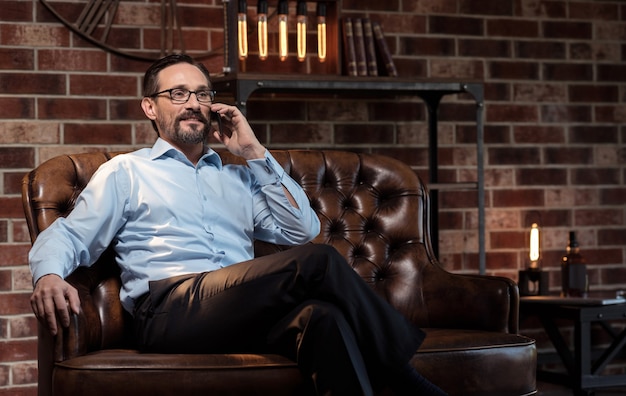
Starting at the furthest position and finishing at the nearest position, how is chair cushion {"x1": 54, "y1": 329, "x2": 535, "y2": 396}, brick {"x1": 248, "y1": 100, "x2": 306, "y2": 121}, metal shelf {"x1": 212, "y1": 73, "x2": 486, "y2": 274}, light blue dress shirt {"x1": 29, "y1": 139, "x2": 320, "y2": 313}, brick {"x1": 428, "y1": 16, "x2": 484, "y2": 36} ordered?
brick {"x1": 428, "y1": 16, "x2": 484, "y2": 36} → brick {"x1": 248, "y1": 100, "x2": 306, "y2": 121} → metal shelf {"x1": 212, "y1": 73, "x2": 486, "y2": 274} → light blue dress shirt {"x1": 29, "y1": 139, "x2": 320, "y2": 313} → chair cushion {"x1": 54, "y1": 329, "x2": 535, "y2": 396}

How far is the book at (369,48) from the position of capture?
3.79 metres

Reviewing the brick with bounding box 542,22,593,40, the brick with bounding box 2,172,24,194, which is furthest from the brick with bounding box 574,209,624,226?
the brick with bounding box 2,172,24,194

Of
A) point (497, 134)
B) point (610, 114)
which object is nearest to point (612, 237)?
point (610, 114)

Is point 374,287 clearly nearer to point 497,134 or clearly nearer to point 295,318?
point 295,318

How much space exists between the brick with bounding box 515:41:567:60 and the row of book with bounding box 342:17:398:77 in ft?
2.53

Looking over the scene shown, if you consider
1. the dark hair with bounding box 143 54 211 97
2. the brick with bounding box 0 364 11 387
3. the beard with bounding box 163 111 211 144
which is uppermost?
the dark hair with bounding box 143 54 211 97

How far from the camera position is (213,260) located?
2824 millimetres

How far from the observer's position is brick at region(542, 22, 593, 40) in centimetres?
→ 438

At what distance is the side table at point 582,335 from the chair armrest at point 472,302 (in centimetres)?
104

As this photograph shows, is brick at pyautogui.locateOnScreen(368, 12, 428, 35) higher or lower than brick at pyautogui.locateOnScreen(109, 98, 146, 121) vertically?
higher

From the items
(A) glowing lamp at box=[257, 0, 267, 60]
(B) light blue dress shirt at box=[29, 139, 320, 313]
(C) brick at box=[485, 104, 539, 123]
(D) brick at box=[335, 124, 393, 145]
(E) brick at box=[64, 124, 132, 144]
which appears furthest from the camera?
(C) brick at box=[485, 104, 539, 123]

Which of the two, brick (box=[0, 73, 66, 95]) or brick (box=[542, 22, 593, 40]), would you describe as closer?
brick (box=[0, 73, 66, 95])

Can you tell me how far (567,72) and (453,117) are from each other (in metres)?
0.60

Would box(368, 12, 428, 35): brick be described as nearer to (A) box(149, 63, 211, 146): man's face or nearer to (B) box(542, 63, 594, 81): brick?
(B) box(542, 63, 594, 81): brick
